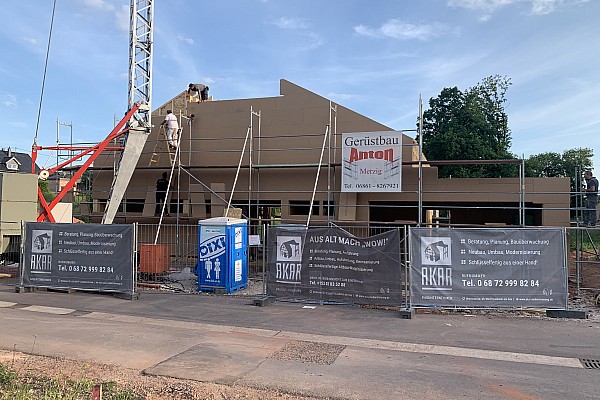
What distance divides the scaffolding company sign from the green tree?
2005cm

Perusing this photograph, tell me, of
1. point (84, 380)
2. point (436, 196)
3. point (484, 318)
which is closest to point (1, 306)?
point (84, 380)

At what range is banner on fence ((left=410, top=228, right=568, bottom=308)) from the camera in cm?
962

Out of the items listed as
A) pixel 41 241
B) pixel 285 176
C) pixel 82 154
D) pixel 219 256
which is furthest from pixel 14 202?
pixel 285 176

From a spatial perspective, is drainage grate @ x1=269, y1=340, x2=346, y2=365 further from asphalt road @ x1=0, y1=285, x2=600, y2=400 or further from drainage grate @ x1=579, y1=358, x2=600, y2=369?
drainage grate @ x1=579, y1=358, x2=600, y2=369

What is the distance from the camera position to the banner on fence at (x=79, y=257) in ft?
39.2

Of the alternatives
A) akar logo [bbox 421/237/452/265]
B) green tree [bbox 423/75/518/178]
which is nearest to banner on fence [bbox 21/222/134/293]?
akar logo [bbox 421/237/452/265]

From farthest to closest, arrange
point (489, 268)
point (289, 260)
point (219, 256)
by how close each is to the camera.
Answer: point (219, 256) < point (289, 260) < point (489, 268)

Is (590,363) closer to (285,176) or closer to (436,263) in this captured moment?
(436,263)

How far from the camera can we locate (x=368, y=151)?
15188 mm

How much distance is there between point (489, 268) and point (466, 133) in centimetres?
2691

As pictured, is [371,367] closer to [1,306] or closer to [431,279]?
[431,279]

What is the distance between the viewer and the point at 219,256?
12.6m

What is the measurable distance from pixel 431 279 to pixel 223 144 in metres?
11.0

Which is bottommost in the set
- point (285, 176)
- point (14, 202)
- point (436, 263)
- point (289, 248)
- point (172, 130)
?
point (436, 263)
